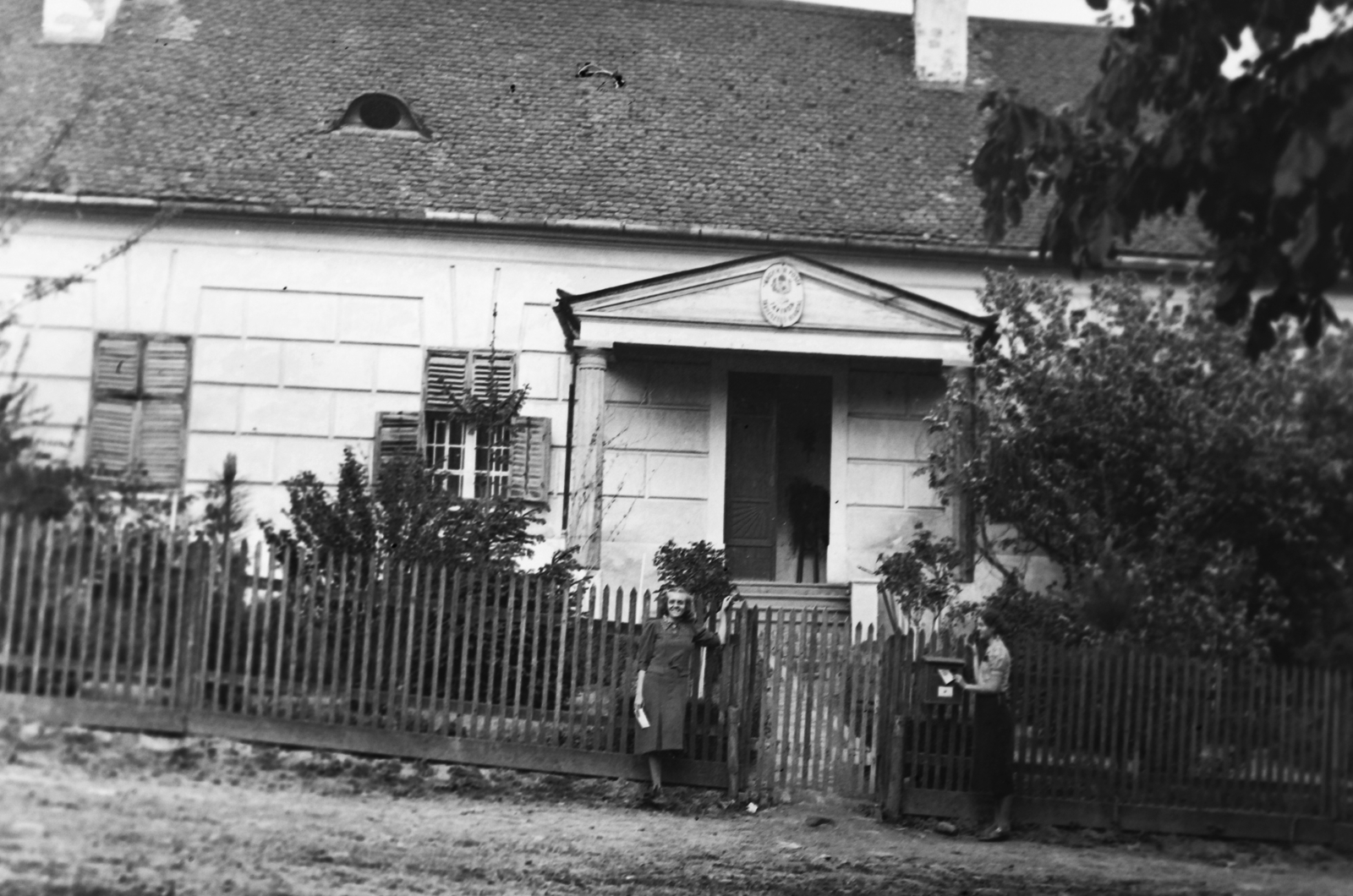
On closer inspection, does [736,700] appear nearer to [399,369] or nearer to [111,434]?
[399,369]

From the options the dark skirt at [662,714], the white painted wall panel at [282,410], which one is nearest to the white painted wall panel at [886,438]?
the dark skirt at [662,714]

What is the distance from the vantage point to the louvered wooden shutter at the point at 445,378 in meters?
12.0

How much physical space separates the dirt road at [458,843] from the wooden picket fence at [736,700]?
23cm

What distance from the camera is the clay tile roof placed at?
11.3 m

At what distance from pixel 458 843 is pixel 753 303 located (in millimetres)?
6417

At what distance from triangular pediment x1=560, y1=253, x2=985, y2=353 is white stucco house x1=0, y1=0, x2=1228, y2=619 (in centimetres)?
3

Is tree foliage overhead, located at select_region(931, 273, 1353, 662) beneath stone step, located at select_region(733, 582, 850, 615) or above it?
above

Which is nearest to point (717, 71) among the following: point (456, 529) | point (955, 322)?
point (955, 322)

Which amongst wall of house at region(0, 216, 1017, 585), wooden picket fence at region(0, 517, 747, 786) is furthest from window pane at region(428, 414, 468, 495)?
wooden picket fence at region(0, 517, 747, 786)

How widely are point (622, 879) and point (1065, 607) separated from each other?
197 inches

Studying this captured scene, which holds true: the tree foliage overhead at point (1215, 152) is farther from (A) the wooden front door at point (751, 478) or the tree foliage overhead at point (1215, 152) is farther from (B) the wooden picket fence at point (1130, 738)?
(A) the wooden front door at point (751, 478)

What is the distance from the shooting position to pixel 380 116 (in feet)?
40.5

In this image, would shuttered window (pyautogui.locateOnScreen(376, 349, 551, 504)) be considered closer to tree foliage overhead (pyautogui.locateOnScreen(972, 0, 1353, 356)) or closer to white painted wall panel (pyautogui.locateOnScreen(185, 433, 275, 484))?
white painted wall panel (pyautogui.locateOnScreen(185, 433, 275, 484))

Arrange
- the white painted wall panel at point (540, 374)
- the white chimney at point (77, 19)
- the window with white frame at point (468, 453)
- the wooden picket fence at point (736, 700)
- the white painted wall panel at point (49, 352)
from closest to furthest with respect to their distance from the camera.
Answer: the white painted wall panel at point (49, 352)
the wooden picket fence at point (736, 700)
the white chimney at point (77, 19)
the window with white frame at point (468, 453)
the white painted wall panel at point (540, 374)
